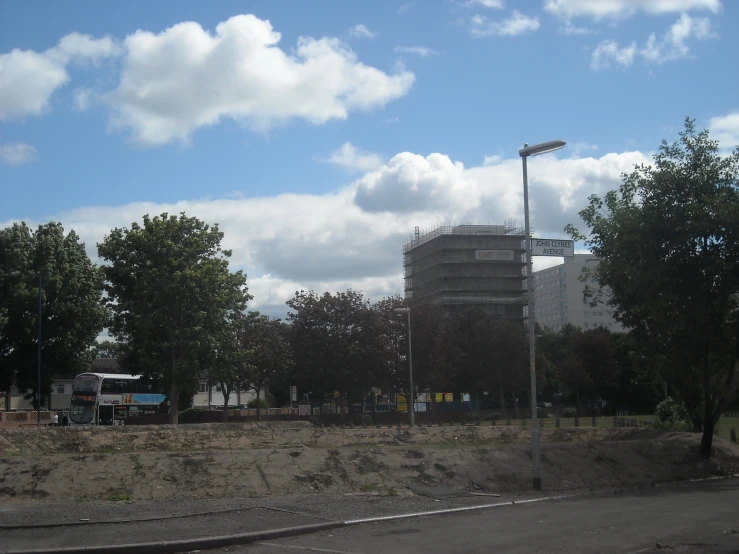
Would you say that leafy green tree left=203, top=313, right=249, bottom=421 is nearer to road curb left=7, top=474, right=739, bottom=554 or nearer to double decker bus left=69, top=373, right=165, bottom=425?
double decker bus left=69, top=373, right=165, bottom=425

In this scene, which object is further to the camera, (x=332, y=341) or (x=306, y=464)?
(x=332, y=341)

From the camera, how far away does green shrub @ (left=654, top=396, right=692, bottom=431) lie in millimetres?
33281

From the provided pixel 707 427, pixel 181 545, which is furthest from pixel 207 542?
pixel 707 427

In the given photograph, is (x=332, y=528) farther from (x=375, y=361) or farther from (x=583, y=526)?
(x=375, y=361)

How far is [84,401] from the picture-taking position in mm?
52906

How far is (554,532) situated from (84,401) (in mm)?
46831

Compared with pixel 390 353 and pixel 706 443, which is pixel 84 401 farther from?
pixel 706 443

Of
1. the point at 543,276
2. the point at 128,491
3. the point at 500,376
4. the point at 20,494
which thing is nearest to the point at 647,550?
the point at 128,491

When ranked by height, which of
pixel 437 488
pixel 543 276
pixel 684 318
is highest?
pixel 543 276

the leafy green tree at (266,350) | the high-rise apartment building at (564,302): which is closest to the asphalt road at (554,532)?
the leafy green tree at (266,350)

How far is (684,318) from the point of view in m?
24.6

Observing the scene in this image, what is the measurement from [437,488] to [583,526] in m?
6.16

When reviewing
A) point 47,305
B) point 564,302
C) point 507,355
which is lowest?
point 507,355

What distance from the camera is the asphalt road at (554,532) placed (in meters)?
11.8
